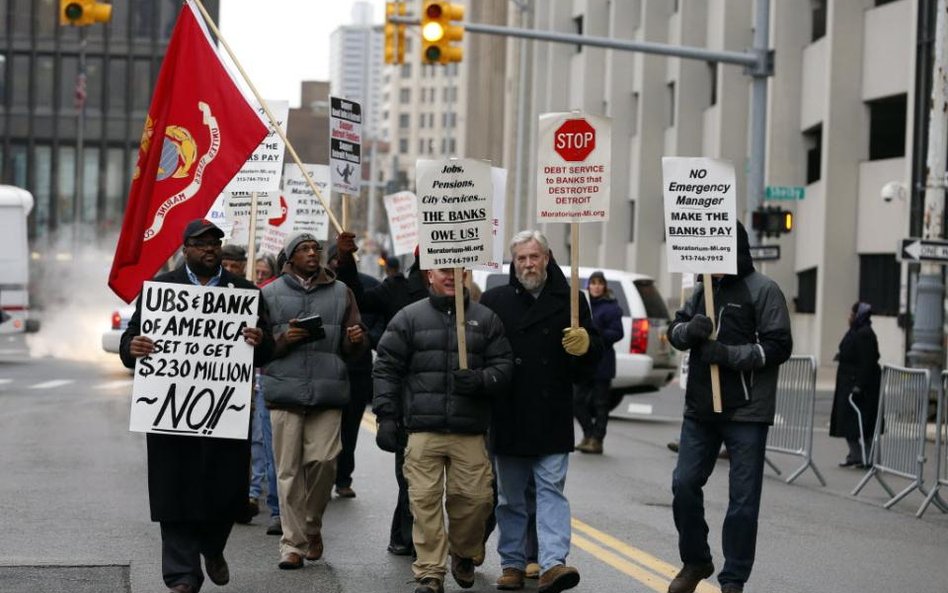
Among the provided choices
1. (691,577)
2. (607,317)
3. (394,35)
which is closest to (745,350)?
(691,577)

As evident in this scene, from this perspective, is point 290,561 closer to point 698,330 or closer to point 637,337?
point 698,330

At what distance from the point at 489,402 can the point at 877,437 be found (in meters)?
7.51

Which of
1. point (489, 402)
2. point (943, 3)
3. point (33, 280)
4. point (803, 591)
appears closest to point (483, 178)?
point (489, 402)

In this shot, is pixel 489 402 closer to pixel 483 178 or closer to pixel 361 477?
pixel 483 178

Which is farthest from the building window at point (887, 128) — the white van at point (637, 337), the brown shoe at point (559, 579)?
the brown shoe at point (559, 579)

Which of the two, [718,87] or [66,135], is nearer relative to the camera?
[718,87]

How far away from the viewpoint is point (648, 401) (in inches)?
1141

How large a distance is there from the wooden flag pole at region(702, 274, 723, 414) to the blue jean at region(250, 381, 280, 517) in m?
3.70

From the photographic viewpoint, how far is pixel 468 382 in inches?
353

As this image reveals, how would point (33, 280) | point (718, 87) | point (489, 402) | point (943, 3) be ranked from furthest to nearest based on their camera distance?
point (33, 280), point (718, 87), point (943, 3), point (489, 402)

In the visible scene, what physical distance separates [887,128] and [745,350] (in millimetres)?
30380

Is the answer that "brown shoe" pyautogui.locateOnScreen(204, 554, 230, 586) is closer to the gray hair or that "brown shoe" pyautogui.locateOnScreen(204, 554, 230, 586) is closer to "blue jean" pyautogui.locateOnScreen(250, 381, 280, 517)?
the gray hair

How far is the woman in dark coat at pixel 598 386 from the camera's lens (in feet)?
60.1

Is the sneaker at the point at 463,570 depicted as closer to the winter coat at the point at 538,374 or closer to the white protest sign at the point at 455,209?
the winter coat at the point at 538,374
